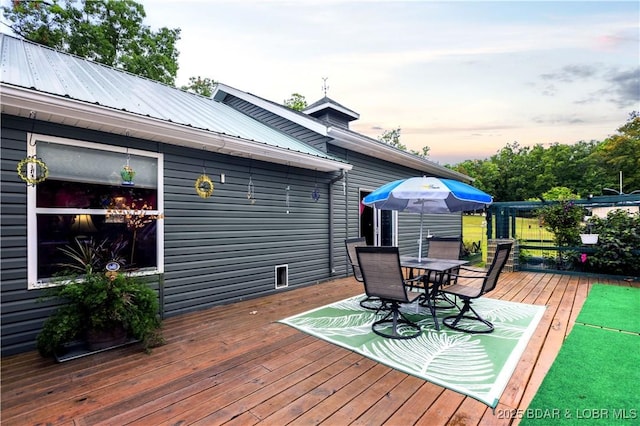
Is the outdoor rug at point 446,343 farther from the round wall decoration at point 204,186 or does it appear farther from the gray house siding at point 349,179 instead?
the gray house siding at point 349,179

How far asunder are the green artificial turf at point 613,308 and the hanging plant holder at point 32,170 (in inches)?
258

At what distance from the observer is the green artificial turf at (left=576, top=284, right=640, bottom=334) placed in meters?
3.83

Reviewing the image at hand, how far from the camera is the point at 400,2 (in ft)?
22.1

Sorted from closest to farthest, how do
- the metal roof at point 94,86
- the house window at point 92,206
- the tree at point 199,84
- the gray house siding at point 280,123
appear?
the house window at point 92,206, the metal roof at point 94,86, the gray house siding at point 280,123, the tree at point 199,84

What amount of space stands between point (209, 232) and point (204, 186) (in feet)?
2.43

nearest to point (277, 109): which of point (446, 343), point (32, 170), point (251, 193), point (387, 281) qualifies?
point (251, 193)

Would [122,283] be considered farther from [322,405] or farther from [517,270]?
[517,270]

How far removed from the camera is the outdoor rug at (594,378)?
201cm

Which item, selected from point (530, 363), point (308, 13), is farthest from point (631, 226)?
point (308, 13)

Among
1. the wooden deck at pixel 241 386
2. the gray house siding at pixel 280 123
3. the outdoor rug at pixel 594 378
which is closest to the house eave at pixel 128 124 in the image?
the gray house siding at pixel 280 123

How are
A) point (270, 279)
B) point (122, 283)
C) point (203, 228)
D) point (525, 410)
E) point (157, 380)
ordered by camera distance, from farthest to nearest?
point (270, 279) < point (203, 228) < point (122, 283) < point (157, 380) < point (525, 410)


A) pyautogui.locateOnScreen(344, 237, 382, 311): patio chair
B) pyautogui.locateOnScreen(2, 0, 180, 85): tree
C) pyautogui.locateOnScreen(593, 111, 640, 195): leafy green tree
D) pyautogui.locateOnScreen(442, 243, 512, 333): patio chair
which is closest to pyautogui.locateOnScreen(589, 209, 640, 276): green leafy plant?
pyautogui.locateOnScreen(442, 243, 512, 333): patio chair

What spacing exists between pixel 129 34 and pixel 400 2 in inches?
524

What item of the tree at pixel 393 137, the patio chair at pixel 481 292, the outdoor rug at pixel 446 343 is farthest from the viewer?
the tree at pixel 393 137
